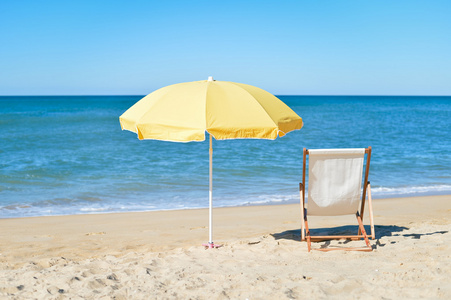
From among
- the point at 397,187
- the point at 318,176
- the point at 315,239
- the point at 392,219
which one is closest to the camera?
the point at 318,176

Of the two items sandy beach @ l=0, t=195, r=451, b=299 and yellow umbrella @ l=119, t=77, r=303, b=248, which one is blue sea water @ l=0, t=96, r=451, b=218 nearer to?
sandy beach @ l=0, t=195, r=451, b=299

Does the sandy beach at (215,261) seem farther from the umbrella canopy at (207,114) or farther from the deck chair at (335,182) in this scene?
the umbrella canopy at (207,114)

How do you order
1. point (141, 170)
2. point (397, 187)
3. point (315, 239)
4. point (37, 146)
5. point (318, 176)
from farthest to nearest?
point (37, 146)
point (141, 170)
point (397, 187)
point (315, 239)
point (318, 176)

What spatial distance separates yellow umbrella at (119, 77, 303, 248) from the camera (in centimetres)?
424

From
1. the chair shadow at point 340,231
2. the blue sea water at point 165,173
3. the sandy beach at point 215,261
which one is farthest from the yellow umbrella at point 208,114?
the blue sea water at point 165,173

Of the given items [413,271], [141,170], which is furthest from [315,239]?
[141,170]

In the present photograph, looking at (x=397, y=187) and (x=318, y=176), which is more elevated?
(x=318, y=176)

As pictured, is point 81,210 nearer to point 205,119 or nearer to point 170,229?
point 170,229

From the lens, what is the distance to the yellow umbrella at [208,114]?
13.9ft

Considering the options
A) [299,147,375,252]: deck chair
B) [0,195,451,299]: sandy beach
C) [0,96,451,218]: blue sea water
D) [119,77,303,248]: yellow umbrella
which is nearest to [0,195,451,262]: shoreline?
[0,195,451,299]: sandy beach

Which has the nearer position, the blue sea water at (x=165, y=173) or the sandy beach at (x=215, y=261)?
the sandy beach at (x=215, y=261)

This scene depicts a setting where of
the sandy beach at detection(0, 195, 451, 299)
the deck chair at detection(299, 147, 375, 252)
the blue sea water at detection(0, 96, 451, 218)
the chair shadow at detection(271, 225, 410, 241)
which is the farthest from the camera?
the blue sea water at detection(0, 96, 451, 218)

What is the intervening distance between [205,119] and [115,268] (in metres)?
1.75

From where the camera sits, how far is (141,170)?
1341 centimetres
